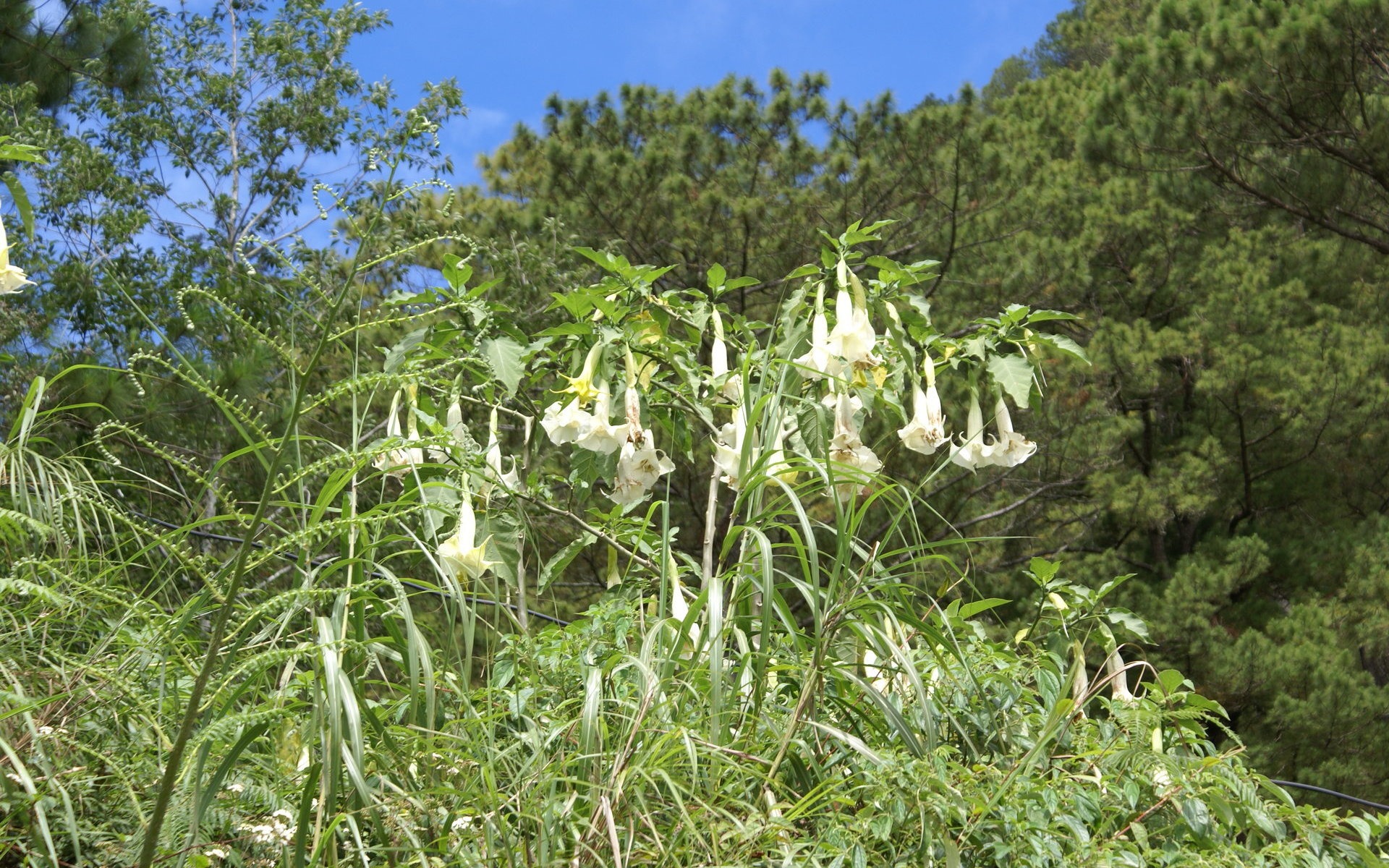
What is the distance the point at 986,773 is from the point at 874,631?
22 centimetres

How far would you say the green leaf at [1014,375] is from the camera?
214cm

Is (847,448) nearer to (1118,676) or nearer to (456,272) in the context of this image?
(1118,676)

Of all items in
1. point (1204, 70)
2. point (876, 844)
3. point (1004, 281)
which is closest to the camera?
point (876, 844)

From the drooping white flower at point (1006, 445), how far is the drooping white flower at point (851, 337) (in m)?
0.34

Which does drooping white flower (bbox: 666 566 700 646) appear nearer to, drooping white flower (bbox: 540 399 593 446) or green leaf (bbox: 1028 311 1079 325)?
drooping white flower (bbox: 540 399 593 446)

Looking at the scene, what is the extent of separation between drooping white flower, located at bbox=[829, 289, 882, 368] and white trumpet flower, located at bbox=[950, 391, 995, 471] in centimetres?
25

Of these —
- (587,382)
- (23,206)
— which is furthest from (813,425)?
(23,206)

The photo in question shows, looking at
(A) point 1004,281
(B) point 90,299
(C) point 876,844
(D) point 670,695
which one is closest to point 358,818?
(D) point 670,695

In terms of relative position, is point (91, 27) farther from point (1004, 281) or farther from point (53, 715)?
point (53, 715)

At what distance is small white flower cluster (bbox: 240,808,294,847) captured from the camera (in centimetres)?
133

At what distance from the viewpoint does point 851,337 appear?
2.00 meters

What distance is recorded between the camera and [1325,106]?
27.5 ft

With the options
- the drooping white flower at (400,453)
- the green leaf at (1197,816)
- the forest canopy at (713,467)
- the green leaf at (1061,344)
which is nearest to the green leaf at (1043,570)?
the forest canopy at (713,467)

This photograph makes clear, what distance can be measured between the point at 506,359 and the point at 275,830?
1.07m
